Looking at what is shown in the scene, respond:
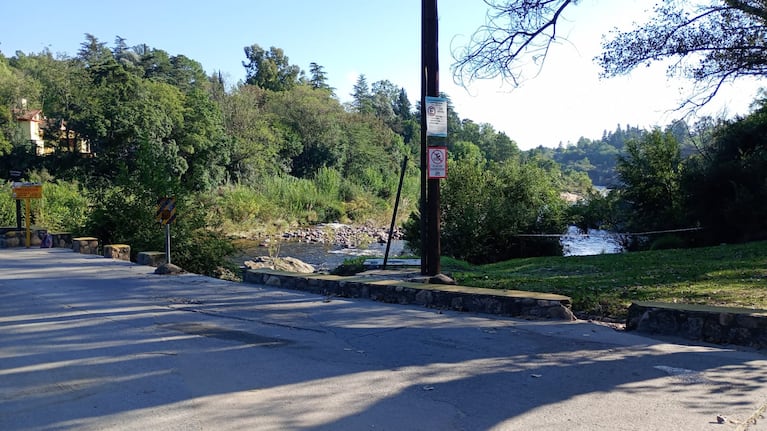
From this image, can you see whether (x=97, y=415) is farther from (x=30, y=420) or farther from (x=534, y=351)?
(x=534, y=351)

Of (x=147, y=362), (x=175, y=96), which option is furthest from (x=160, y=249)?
(x=175, y=96)

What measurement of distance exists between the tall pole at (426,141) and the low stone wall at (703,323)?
361 centimetres

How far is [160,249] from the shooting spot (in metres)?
18.9

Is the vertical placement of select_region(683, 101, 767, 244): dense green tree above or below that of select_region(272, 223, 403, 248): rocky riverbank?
above

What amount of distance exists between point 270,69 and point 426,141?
92276mm

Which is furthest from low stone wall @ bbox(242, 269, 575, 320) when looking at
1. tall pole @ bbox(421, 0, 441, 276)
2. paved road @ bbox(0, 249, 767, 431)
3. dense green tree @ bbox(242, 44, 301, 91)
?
dense green tree @ bbox(242, 44, 301, 91)

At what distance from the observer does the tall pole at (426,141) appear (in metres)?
9.62

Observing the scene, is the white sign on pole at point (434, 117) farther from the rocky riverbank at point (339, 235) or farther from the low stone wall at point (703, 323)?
the rocky riverbank at point (339, 235)

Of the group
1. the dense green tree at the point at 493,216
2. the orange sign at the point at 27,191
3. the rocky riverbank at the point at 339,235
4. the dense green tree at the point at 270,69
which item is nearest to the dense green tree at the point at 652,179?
the dense green tree at the point at 493,216

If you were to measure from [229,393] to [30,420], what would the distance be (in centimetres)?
140

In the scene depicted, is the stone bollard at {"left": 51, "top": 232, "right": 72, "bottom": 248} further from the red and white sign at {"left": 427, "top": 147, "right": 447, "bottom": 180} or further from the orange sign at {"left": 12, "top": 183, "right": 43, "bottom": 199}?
the red and white sign at {"left": 427, "top": 147, "right": 447, "bottom": 180}

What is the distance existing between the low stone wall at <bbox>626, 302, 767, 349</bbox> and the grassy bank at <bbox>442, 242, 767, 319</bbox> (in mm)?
815

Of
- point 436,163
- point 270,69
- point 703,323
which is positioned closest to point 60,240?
point 436,163

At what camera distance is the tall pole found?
9.62m
